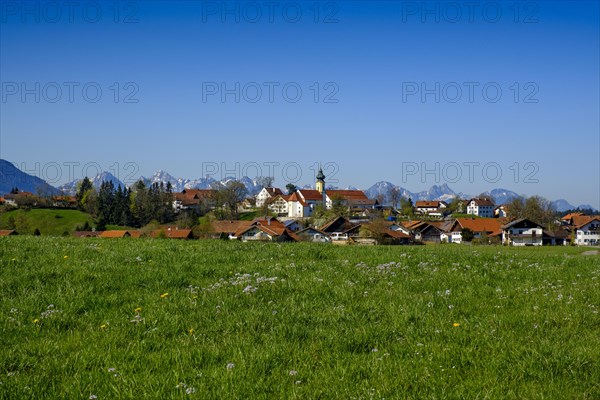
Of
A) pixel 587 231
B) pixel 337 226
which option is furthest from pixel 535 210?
pixel 337 226

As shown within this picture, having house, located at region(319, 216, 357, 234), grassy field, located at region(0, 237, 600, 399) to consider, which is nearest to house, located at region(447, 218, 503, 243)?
house, located at region(319, 216, 357, 234)

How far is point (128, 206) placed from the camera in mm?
165000

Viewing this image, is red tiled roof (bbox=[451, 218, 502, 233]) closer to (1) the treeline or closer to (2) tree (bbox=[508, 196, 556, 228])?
(2) tree (bbox=[508, 196, 556, 228])

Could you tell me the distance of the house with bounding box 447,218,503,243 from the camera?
130 meters

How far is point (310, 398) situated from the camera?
615 cm

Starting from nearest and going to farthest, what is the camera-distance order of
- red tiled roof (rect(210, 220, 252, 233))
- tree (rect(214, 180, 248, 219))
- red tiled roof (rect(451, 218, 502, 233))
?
red tiled roof (rect(210, 220, 252, 233)) → red tiled roof (rect(451, 218, 502, 233)) → tree (rect(214, 180, 248, 219))

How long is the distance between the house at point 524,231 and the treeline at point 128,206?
98.6 metres

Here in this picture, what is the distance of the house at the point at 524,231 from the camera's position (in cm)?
11331

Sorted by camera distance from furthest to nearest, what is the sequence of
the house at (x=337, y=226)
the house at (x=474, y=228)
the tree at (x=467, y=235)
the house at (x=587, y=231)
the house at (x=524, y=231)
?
the house at (x=587, y=231) → the house at (x=474, y=228) → the house at (x=337, y=226) → the tree at (x=467, y=235) → the house at (x=524, y=231)

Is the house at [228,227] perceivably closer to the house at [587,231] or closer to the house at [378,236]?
the house at [378,236]

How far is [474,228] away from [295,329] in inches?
5161

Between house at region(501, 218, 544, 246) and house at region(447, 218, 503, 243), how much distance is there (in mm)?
9367

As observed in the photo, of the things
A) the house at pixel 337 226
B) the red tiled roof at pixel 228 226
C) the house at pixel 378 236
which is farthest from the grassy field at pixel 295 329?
the house at pixel 337 226

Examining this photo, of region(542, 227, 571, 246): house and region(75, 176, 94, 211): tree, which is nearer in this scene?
region(542, 227, 571, 246): house
